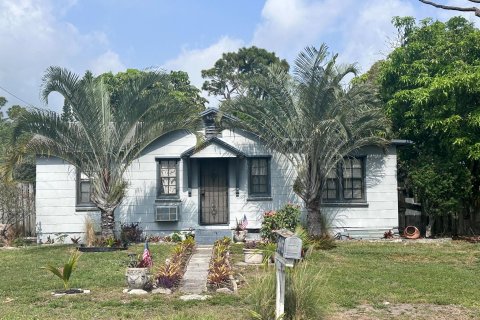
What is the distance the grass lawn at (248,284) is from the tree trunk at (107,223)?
2.93 ft

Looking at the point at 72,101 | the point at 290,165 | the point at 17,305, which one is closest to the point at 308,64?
the point at 290,165

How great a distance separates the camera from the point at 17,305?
949 cm

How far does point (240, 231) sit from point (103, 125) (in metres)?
5.23

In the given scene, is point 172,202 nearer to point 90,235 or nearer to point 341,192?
point 90,235

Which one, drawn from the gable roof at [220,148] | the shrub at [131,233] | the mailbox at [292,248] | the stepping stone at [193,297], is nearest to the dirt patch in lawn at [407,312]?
the mailbox at [292,248]

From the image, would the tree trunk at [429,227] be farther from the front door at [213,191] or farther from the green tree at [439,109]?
the front door at [213,191]

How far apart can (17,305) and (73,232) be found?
9.63m

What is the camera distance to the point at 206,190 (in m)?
19.1

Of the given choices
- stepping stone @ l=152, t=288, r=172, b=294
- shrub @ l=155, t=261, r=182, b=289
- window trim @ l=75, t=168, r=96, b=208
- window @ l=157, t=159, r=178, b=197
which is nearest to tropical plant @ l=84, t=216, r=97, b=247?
window trim @ l=75, t=168, r=96, b=208

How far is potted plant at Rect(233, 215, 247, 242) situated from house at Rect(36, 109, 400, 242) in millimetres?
214

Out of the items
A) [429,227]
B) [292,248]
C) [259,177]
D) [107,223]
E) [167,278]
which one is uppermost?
[259,177]

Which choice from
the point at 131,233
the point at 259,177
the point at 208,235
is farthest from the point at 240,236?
the point at 131,233

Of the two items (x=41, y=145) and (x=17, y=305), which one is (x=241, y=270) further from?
(x=41, y=145)

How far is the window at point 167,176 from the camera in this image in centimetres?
1897
